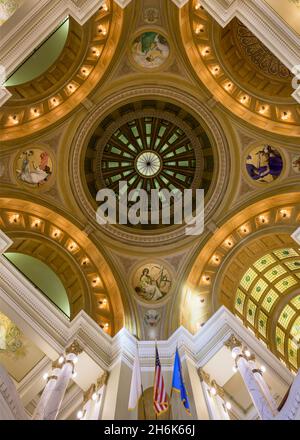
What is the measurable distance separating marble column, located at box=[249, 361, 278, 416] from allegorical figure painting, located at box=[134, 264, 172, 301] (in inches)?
177

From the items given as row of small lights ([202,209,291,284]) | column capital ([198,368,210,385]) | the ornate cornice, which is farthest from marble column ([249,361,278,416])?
the ornate cornice

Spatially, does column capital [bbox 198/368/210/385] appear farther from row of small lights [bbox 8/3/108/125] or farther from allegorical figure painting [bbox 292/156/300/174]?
row of small lights [bbox 8/3/108/125]

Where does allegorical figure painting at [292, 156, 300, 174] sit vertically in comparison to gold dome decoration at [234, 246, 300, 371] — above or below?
above

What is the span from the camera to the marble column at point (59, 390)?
379 inches

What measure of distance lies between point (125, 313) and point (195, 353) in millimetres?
2785

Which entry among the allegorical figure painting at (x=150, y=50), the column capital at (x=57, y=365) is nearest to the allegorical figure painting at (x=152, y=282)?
the column capital at (x=57, y=365)

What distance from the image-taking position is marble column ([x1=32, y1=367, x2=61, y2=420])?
9.52m

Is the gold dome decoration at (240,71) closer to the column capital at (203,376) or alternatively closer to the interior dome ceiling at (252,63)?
the interior dome ceiling at (252,63)

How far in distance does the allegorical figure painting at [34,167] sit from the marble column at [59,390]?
6.26 metres

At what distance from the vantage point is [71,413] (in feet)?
41.9

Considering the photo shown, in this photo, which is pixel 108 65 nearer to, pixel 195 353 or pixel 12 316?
pixel 12 316

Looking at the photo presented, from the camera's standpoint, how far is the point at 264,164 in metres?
14.6

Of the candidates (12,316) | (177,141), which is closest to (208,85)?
(177,141)

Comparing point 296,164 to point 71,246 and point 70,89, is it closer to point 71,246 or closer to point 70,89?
point 70,89
